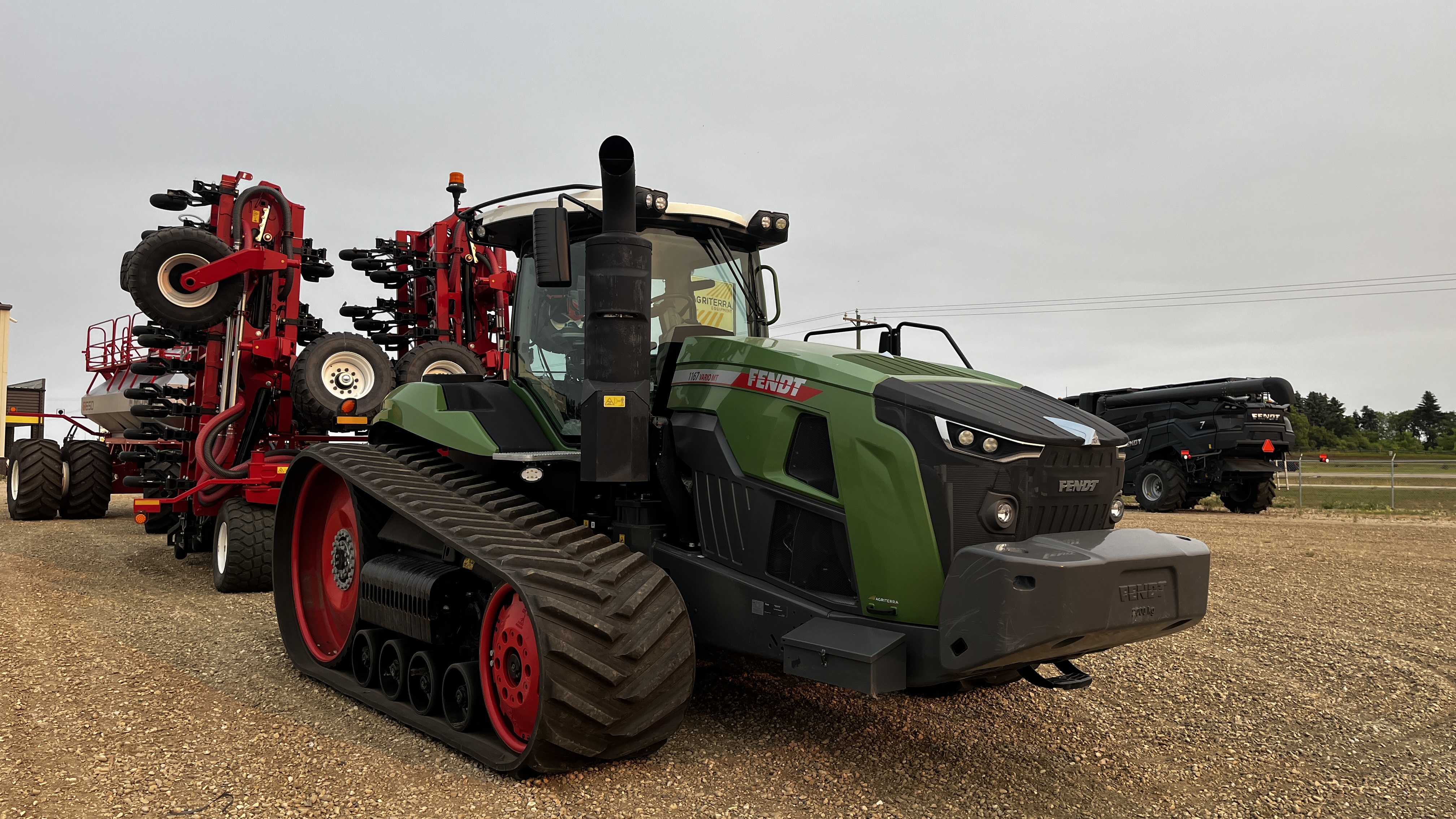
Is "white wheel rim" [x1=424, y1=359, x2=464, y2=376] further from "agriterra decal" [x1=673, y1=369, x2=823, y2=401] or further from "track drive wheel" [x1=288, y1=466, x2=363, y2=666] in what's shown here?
"agriterra decal" [x1=673, y1=369, x2=823, y2=401]

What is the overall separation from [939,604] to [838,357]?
119 centimetres

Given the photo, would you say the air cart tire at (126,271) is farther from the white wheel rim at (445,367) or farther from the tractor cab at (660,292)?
the tractor cab at (660,292)

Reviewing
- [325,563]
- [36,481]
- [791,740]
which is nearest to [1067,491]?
[791,740]

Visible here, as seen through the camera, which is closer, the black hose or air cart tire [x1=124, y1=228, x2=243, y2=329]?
air cart tire [x1=124, y1=228, x2=243, y2=329]

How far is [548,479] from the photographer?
540 centimetres

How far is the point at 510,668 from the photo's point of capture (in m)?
4.26

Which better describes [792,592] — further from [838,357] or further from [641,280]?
[641,280]

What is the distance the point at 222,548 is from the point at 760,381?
6.75 m

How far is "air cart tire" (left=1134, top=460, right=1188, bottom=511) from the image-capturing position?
21.3 meters

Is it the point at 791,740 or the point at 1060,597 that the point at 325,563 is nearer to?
the point at 791,740

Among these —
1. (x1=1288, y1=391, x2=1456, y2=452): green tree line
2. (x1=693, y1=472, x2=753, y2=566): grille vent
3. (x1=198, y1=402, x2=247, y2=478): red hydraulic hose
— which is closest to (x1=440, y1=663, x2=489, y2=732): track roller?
(x1=693, y1=472, x2=753, y2=566): grille vent

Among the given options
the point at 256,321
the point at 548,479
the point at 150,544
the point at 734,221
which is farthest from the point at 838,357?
the point at 150,544

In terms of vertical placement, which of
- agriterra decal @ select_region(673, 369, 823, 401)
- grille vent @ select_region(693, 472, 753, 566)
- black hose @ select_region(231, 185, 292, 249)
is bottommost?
grille vent @ select_region(693, 472, 753, 566)

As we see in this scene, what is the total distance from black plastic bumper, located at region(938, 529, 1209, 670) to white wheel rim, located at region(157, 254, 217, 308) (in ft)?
28.7
